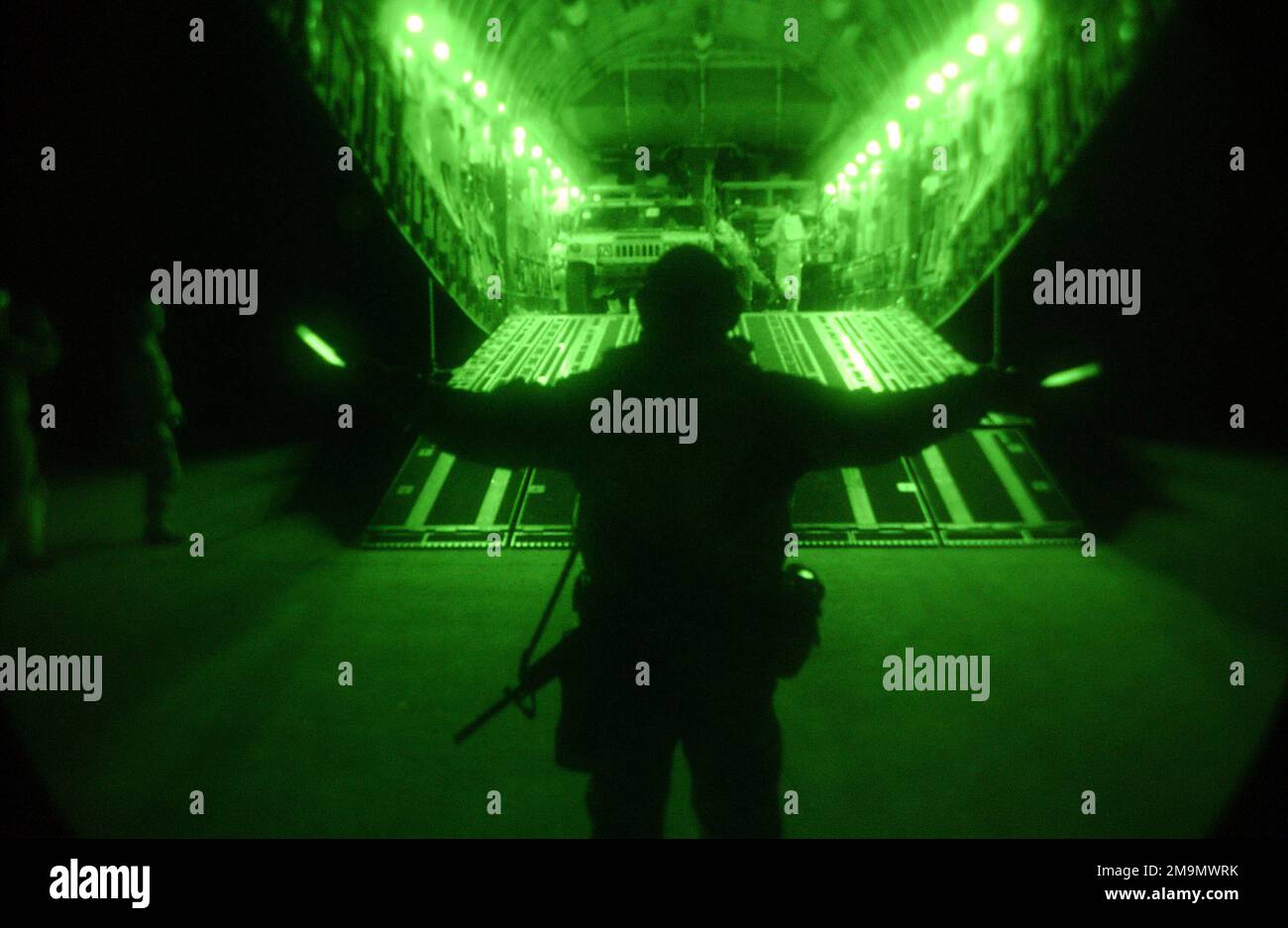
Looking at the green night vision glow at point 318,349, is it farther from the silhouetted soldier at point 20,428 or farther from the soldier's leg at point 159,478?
the soldier's leg at point 159,478

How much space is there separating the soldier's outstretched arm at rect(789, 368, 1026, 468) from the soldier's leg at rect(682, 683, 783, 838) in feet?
1.90

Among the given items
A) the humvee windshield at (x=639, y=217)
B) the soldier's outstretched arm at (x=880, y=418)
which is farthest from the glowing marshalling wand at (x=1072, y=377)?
the humvee windshield at (x=639, y=217)

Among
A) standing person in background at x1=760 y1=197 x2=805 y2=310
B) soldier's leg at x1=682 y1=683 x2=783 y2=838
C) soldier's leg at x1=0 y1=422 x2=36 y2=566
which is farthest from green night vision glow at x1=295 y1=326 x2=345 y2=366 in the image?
standing person in background at x1=760 y1=197 x2=805 y2=310

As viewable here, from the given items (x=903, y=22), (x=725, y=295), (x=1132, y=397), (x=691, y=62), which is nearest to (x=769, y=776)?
(x=725, y=295)

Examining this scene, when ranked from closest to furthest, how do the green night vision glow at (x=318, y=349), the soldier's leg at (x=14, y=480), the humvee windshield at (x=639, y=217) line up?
1. the green night vision glow at (x=318, y=349)
2. the soldier's leg at (x=14, y=480)
3. the humvee windshield at (x=639, y=217)

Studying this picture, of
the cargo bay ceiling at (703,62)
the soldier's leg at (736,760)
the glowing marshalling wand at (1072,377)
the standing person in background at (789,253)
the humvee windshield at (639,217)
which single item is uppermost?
the cargo bay ceiling at (703,62)

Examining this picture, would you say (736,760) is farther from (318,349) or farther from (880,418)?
(318,349)

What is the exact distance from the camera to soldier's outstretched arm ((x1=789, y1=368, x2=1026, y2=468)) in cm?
256

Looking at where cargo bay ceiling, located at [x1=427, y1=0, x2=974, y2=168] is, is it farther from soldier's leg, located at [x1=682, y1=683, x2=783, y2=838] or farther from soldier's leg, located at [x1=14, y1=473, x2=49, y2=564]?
soldier's leg, located at [x1=682, y1=683, x2=783, y2=838]

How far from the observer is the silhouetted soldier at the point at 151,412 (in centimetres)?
646

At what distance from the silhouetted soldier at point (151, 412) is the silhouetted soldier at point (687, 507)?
4.48 m

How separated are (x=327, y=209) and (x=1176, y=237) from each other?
21.4 ft

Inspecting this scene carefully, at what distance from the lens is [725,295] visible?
2.57 metres

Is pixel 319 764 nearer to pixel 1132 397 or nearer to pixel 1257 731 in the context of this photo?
pixel 1257 731
